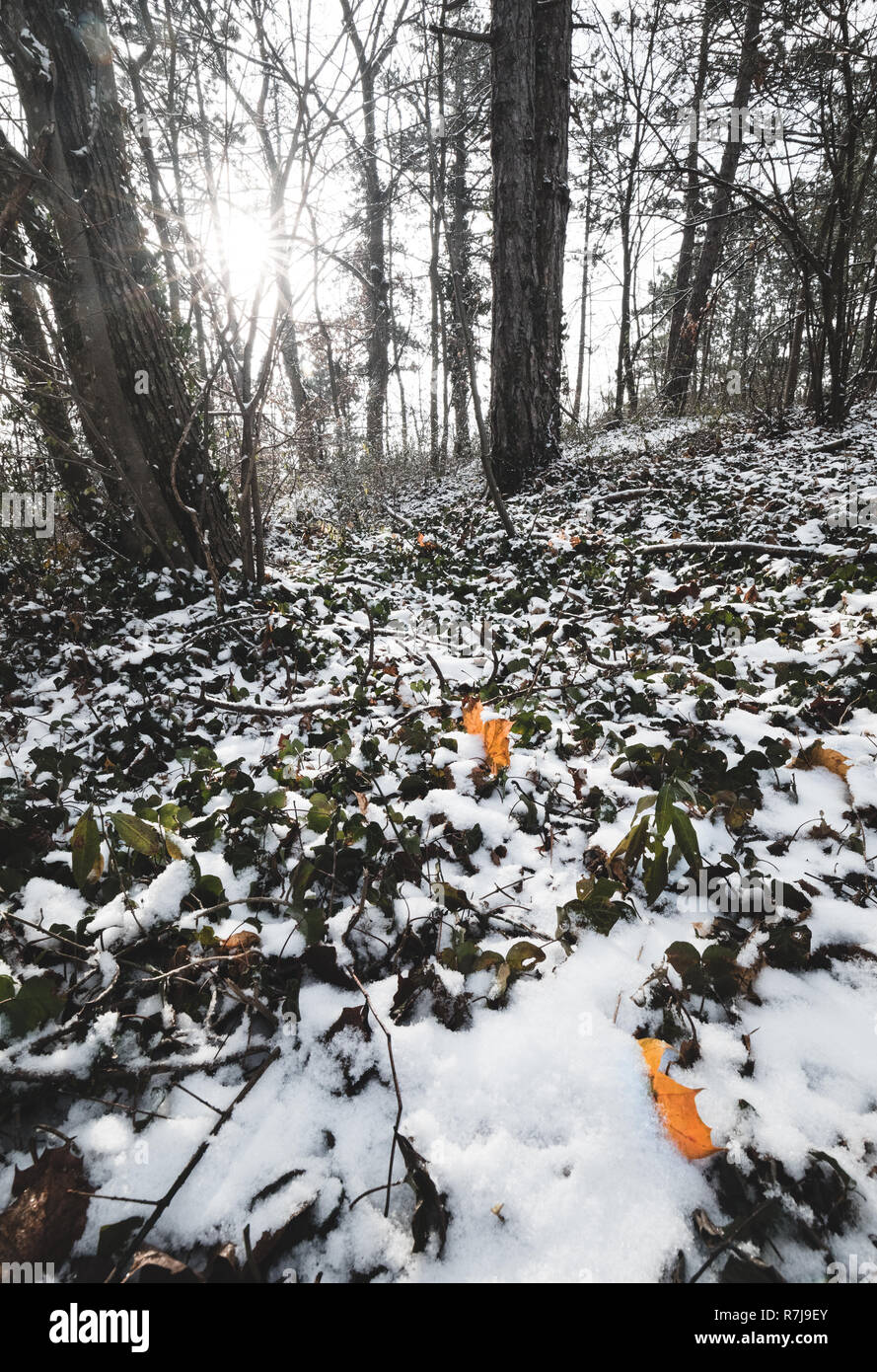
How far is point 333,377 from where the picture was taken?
10539mm

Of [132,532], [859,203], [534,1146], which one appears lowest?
[534,1146]

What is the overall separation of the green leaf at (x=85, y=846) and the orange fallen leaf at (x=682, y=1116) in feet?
3.96

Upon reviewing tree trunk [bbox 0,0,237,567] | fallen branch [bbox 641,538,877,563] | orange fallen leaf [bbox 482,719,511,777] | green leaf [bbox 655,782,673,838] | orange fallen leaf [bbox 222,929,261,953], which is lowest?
orange fallen leaf [bbox 222,929,261,953]

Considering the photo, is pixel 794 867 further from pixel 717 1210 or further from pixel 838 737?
pixel 717 1210

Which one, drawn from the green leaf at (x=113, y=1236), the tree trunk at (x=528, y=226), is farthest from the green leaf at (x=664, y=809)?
the tree trunk at (x=528, y=226)

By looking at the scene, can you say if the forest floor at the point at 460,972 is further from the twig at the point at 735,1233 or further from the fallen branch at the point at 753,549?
the fallen branch at the point at 753,549

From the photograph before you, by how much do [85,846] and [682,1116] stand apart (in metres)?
1.25

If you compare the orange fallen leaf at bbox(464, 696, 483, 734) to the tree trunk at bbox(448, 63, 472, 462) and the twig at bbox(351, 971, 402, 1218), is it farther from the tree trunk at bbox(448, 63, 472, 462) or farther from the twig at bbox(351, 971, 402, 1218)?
the tree trunk at bbox(448, 63, 472, 462)

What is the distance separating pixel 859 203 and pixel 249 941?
746 cm

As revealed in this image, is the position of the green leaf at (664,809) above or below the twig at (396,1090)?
above

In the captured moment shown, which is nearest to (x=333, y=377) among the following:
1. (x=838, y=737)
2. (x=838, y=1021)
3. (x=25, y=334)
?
(x=25, y=334)

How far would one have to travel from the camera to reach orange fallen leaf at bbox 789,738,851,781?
170 centimetres

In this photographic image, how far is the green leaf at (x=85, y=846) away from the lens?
1.28 metres

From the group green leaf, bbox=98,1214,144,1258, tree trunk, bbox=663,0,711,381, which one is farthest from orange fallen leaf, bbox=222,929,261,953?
tree trunk, bbox=663,0,711,381
